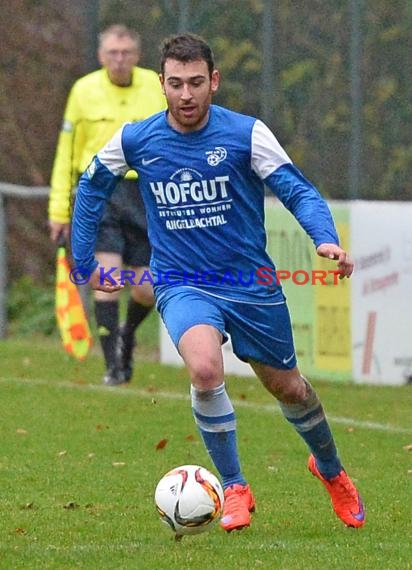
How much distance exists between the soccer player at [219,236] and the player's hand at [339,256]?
1.18 feet

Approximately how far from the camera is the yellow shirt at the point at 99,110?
36.6 ft

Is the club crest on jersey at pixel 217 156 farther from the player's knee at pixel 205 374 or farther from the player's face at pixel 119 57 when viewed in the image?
the player's face at pixel 119 57

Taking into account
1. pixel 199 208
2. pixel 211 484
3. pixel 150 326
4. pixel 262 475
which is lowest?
pixel 150 326

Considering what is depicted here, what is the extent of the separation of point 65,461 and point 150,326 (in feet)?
19.6

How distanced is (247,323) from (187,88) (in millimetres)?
971

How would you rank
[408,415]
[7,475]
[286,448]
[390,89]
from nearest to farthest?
[7,475]
[286,448]
[408,415]
[390,89]

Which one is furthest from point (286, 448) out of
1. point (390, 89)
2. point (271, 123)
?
point (271, 123)

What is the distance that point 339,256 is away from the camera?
20.2 ft

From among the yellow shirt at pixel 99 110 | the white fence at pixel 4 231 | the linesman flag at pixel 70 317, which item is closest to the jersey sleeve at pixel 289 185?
the yellow shirt at pixel 99 110

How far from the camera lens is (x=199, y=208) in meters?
6.70

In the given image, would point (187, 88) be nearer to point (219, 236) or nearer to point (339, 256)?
point (219, 236)

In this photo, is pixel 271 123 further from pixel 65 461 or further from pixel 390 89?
pixel 65 461

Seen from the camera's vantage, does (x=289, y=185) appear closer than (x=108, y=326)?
Yes

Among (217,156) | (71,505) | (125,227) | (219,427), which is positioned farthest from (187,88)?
(125,227)
